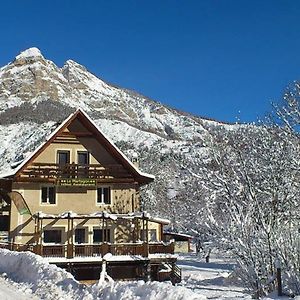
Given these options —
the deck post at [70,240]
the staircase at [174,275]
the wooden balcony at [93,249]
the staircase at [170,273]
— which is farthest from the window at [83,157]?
the staircase at [174,275]

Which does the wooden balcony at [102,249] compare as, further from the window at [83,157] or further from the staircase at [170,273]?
the window at [83,157]

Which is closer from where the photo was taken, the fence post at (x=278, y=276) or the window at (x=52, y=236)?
the fence post at (x=278, y=276)

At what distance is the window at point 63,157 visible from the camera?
106ft

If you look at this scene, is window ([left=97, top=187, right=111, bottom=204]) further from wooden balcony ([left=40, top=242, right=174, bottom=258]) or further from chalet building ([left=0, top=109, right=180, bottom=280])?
wooden balcony ([left=40, top=242, right=174, bottom=258])

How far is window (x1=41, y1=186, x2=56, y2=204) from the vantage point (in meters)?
31.3

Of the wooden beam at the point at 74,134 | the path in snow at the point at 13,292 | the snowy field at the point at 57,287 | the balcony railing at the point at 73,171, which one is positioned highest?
the wooden beam at the point at 74,134

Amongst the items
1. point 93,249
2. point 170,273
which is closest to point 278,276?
point 93,249

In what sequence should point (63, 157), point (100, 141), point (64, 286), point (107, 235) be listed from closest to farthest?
point (64, 286)
point (107, 235)
point (63, 157)
point (100, 141)

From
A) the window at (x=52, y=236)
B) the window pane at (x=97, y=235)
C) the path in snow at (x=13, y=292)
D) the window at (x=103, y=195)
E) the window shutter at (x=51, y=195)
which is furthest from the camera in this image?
the window at (x=103, y=195)

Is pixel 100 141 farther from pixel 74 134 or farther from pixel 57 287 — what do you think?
pixel 57 287

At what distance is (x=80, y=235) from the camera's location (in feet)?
103

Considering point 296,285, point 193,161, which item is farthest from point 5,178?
point 296,285

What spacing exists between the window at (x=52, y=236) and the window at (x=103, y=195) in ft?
10.7

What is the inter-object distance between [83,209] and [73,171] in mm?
2495
